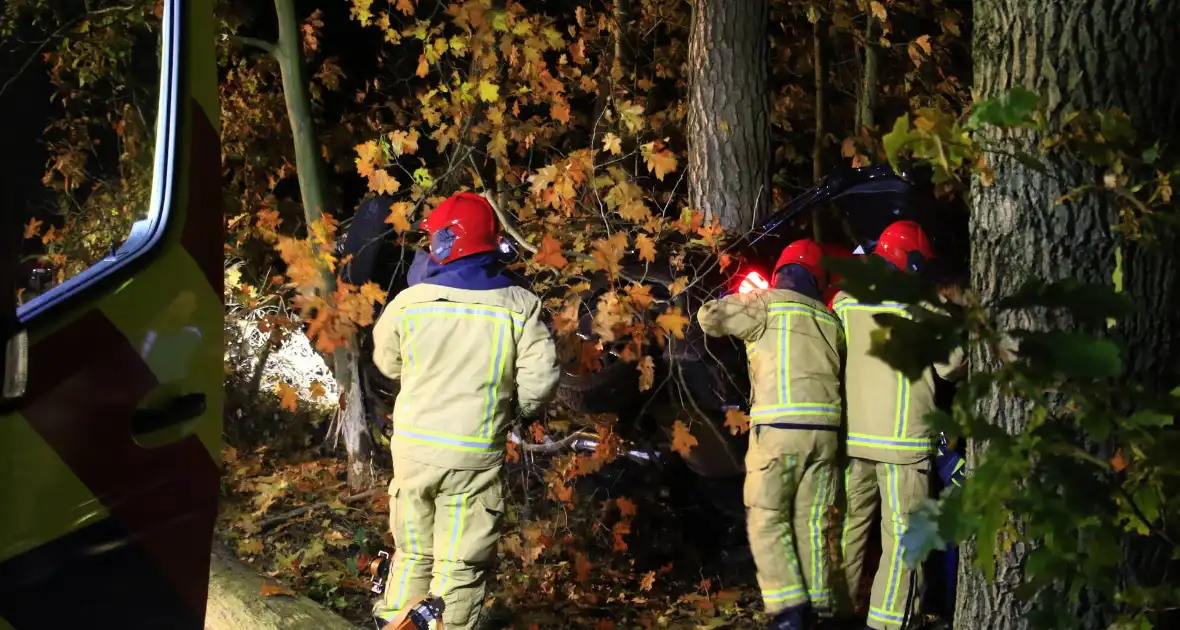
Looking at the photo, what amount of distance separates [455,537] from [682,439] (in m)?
1.26

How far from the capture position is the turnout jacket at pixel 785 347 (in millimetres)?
4285

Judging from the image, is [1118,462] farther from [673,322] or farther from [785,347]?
[673,322]

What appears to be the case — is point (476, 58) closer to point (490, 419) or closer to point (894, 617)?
point (490, 419)

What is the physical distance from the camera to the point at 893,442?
4332 millimetres

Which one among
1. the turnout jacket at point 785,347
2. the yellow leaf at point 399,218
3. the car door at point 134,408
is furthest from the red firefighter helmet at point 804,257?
the car door at point 134,408

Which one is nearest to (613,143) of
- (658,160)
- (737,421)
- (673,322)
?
(658,160)

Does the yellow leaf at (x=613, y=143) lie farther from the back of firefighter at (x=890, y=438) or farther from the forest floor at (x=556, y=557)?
the forest floor at (x=556, y=557)

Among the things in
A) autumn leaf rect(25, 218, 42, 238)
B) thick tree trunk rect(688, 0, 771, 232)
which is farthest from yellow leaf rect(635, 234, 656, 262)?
autumn leaf rect(25, 218, 42, 238)

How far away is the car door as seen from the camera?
1.66 m

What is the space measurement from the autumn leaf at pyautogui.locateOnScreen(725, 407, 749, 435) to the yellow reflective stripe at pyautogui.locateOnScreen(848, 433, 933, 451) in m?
0.52

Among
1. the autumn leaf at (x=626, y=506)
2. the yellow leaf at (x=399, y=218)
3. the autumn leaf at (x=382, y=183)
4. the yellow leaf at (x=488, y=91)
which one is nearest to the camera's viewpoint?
the autumn leaf at (x=626, y=506)

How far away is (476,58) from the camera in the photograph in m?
5.80

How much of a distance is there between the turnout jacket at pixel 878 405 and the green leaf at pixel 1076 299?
2.86 m

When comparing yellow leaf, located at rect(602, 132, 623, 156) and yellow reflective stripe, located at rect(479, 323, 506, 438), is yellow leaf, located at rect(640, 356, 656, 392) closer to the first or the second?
yellow reflective stripe, located at rect(479, 323, 506, 438)
